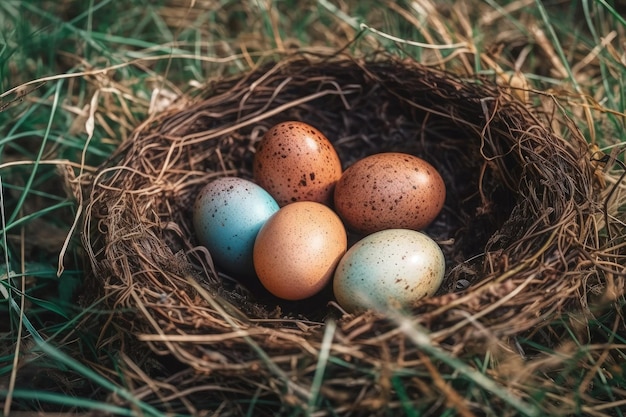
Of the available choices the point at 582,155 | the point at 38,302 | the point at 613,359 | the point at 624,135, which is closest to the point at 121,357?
the point at 38,302

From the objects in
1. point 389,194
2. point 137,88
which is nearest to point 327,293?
point 389,194

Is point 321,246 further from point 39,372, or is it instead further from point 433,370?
point 39,372

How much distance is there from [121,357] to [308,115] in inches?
50.4

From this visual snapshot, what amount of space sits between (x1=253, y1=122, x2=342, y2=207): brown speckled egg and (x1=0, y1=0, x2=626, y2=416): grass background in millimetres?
499

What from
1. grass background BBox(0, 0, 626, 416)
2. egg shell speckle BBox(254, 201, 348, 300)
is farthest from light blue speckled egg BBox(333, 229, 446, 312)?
grass background BBox(0, 0, 626, 416)

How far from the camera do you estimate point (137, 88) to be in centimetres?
285

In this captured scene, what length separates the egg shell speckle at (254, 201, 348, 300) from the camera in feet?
6.65

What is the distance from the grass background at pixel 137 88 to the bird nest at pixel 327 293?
13cm

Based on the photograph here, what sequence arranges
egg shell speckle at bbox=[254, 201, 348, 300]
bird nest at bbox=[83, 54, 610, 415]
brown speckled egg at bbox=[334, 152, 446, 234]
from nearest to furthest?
bird nest at bbox=[83, 54, 610, 415] → egg shell speckle at bbox=[254, 201, 348, 300] → brown speckled egg at bbox=[334, 152, 446, 234]

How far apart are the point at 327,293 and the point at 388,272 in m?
0.38

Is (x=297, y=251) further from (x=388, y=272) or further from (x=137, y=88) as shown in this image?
(x=137, y=88)

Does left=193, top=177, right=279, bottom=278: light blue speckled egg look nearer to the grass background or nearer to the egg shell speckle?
the egg shell speckle

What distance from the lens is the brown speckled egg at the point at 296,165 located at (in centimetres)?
228

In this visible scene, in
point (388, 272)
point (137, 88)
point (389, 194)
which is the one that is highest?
point (137, 88)
